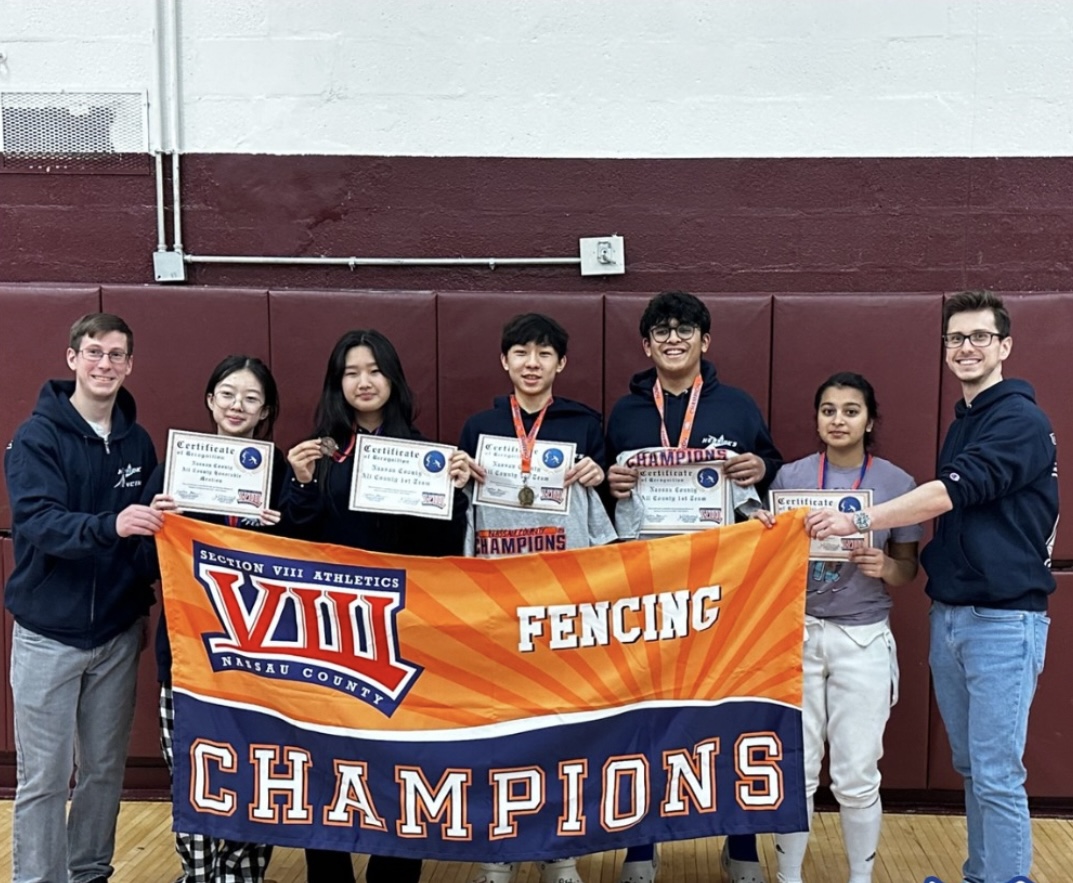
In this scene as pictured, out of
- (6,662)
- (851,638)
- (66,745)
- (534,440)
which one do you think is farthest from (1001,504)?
(6,662)

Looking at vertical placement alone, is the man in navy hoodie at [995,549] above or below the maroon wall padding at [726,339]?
below

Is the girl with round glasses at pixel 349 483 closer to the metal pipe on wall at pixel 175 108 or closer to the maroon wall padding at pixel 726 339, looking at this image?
the maroon wall padding at pixel 726 339

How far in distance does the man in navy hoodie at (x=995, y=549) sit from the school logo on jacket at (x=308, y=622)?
1.23 meters

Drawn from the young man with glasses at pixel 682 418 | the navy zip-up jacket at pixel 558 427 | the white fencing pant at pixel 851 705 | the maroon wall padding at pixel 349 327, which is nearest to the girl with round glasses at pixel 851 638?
the white fencing pant at pixel 851 705

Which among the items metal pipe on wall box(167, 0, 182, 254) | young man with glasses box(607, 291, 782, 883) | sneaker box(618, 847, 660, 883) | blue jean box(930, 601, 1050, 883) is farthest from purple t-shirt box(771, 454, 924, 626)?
metal pipe on wall box(167, 0, 182, 254)

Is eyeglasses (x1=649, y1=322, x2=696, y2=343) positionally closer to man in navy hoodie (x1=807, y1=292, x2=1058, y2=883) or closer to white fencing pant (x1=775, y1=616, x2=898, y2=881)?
man in navy hoodie (x1=807, y1=292, x2=1058, y2=883)

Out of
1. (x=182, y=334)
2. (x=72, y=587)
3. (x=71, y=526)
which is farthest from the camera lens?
(x=182, y=334)

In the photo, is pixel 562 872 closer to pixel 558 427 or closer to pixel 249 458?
pixel 558 427

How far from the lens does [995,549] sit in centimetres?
287

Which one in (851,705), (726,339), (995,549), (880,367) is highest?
(726,339)

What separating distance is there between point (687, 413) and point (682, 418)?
0.10ft

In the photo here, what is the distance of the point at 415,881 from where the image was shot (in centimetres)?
309

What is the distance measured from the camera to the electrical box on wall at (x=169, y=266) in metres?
3.97

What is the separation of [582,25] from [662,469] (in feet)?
6.06
